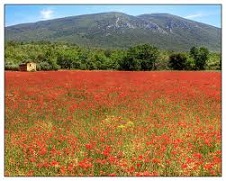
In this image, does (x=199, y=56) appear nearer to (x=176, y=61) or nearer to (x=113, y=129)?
(x=176, y=61)

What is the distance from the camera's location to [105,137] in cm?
716

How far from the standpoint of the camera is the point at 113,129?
24.9 ft

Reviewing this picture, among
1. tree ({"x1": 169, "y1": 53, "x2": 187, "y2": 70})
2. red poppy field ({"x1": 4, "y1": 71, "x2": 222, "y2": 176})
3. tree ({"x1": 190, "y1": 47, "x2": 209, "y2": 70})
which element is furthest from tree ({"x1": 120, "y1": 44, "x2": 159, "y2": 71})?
red poppy field ({"x1": 4, "y1": 71, "x2": 222, "y2": 176})

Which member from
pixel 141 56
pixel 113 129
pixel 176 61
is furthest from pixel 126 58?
pixel 113 129

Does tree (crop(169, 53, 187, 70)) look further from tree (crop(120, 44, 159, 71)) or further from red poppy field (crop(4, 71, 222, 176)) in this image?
red poppy field (crop(4, 71, 222, 176))

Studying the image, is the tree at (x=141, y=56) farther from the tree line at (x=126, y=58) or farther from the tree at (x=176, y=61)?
the tree at (x=176, y=61)

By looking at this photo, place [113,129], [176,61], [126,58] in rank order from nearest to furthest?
[113,129], [176,61], [126,58]

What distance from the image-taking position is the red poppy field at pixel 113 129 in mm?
6180

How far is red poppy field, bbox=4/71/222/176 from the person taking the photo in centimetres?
618

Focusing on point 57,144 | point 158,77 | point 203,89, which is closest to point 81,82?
point 158,77

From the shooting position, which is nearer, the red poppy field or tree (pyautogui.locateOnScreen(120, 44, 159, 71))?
the red poppy field

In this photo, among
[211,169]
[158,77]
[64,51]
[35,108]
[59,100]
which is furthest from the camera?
[64,51]

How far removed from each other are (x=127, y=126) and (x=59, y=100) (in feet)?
7.53

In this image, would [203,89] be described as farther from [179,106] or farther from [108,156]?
[108,156]
